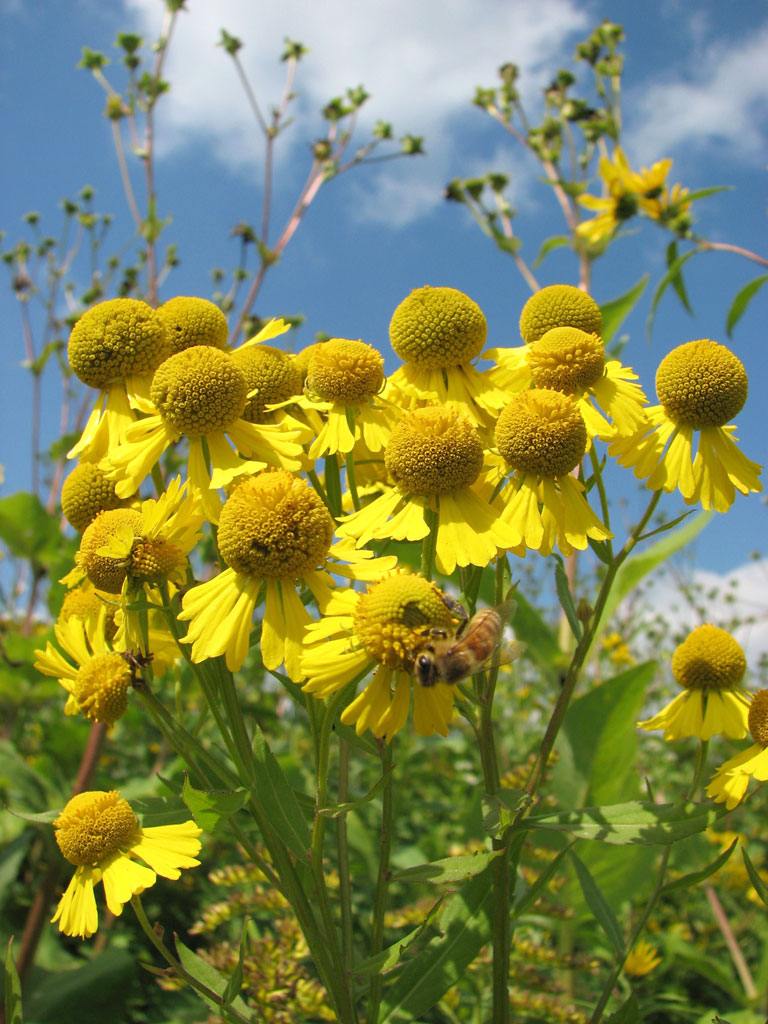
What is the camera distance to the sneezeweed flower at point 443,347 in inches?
42.8

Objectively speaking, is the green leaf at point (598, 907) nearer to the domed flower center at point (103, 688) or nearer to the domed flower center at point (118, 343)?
the domed flower center at point (103, 688)

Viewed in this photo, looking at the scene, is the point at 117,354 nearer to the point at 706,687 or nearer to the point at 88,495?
the point at 88,495

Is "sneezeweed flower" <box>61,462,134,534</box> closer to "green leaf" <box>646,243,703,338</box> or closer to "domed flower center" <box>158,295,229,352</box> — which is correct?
"domed flower center" <box>158,295,229,352</box>

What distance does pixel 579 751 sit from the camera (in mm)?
1864

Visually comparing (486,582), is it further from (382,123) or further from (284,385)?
(382,123)

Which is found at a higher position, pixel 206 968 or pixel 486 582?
pixel 486 582

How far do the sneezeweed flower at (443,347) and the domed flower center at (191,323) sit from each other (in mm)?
252

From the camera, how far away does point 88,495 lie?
105 cm

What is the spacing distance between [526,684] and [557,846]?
2.54 m

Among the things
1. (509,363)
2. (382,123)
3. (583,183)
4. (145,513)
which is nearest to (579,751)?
(509,363)

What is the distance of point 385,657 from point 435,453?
0.81 ft

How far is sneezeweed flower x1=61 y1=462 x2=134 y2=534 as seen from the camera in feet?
3.43

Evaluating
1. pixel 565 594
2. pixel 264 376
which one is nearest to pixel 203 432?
pixel 264 376

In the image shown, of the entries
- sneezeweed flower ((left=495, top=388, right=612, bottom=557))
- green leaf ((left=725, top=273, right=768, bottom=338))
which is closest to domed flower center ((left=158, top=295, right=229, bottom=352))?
sneezeweed flower ((left=495, top=388, right=612, bottom=557))
